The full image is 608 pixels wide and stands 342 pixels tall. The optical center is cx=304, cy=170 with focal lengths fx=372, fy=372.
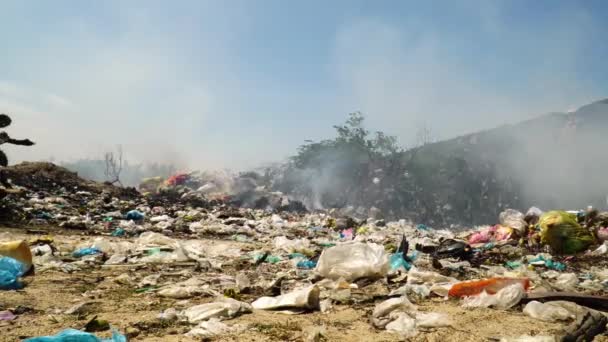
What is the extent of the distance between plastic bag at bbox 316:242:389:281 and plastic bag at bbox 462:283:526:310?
0.63 m

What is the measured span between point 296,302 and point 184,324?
0.59 metres

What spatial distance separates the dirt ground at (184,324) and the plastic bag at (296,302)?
0.20 ft

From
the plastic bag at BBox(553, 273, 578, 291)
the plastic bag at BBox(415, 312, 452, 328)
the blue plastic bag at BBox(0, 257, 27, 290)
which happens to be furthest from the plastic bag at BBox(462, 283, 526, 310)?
the blue plastic bag at BBox(0, 257, 27, 290)

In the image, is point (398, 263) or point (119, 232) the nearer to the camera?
point (398, 263)

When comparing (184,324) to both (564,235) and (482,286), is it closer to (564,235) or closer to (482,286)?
(482,286)

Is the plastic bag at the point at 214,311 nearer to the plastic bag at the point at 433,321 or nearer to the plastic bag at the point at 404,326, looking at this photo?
the plastic bag at the point at 404,326

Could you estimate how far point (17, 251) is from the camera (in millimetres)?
2691

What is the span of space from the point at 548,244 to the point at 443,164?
1378cm

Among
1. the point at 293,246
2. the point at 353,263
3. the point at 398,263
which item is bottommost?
the point at 293,246

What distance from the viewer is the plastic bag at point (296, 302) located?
201cm

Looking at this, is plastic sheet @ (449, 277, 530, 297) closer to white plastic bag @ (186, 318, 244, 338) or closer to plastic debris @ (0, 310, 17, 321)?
white plastic bag @ (186, 318, 244, 338)

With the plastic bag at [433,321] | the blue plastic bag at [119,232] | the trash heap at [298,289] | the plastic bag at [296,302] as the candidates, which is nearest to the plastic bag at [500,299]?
the trash heap at [298,289]

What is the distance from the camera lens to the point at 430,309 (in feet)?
6.71

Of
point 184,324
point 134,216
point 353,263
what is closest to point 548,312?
point 353,263
